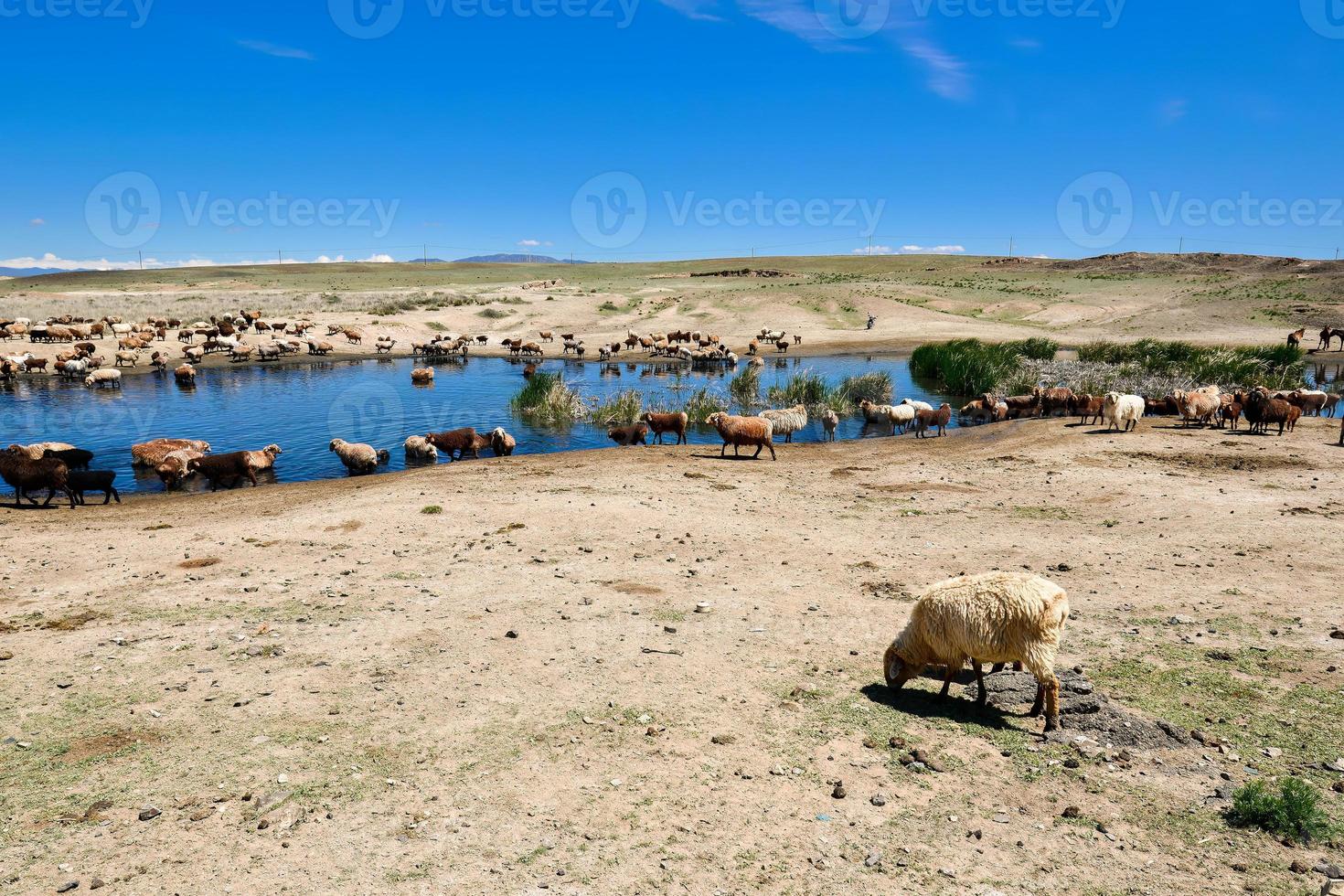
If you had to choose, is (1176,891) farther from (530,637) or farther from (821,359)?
(821,359)

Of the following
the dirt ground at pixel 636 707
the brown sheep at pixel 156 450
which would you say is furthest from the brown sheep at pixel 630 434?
the brown sheep at pixel 156 450

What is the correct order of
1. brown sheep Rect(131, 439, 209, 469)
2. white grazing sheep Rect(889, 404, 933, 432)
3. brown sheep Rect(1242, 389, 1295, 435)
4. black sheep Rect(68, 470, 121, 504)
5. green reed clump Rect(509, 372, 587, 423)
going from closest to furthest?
1. black sheep Rect(68, 470, 121, 504)
2. brown sheep Rect(131, 439, 209, 469)
3. brown sheep Rect(1242, 389, 1295, 435)
4. white grazing sheep Rect(889, 404, 933, 432)
5. green reed clump Rect(509, 372, 587, 423)

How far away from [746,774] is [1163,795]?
3.23 meters

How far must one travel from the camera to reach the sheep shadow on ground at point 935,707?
7.32 metres

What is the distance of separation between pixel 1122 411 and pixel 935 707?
20.1 metres

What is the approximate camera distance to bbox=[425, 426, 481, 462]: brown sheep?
916 inches

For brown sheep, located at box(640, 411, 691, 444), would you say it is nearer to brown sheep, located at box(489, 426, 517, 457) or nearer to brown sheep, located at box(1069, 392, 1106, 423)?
brown sheep, located at box(489, 426, 517, 457)

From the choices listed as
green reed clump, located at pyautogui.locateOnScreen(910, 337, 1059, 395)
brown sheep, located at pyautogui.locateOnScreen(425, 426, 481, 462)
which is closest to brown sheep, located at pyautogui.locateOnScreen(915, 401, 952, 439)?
green reed clump, located at pyautogui.locateOnScreen(910, 337, 1059, 395)

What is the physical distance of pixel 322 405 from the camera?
1296 inches

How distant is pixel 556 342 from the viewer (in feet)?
188

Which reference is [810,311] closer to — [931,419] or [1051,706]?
→ [931,419]

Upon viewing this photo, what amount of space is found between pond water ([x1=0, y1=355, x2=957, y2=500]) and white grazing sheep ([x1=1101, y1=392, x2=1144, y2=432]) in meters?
8.02

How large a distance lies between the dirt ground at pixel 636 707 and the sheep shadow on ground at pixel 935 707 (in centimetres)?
4

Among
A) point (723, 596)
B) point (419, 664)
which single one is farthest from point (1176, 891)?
point (419, 664)
